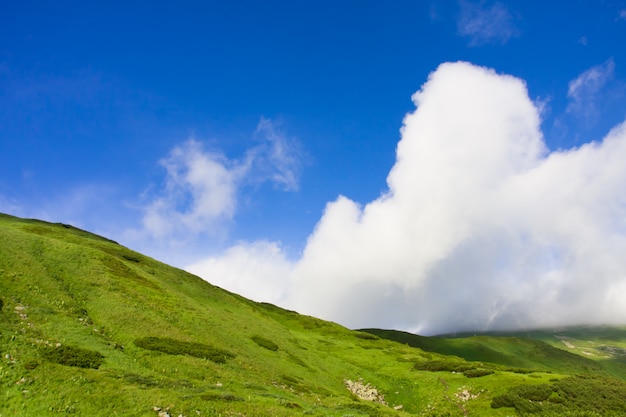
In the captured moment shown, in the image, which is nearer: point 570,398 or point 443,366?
point 570,398

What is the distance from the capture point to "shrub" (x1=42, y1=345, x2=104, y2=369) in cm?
2617

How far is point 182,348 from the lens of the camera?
3838 cm

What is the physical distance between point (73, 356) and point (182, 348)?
12.2 metres

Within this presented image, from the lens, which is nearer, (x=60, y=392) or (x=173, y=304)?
(x=60, y=392)

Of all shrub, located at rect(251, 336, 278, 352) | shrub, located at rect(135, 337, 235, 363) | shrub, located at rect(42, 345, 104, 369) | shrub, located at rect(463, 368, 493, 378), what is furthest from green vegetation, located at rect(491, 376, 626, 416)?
shrub, located at rect(42, 345, 104, 369)

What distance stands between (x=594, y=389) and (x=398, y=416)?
2393cm

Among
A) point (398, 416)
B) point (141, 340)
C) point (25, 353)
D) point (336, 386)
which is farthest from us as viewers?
point (336, 386)

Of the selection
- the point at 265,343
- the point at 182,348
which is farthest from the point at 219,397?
the point at 265,343

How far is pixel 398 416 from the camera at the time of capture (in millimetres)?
33062

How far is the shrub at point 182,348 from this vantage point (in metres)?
36.3

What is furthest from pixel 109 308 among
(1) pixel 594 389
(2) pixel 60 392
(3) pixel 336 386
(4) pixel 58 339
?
(1) pixel 594 389

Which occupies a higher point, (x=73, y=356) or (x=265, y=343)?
(x=73, y=356)

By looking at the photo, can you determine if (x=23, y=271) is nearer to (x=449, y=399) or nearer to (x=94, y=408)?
(x=94, y=408)

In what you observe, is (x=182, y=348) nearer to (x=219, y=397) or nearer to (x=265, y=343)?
(x=219, y=397)
